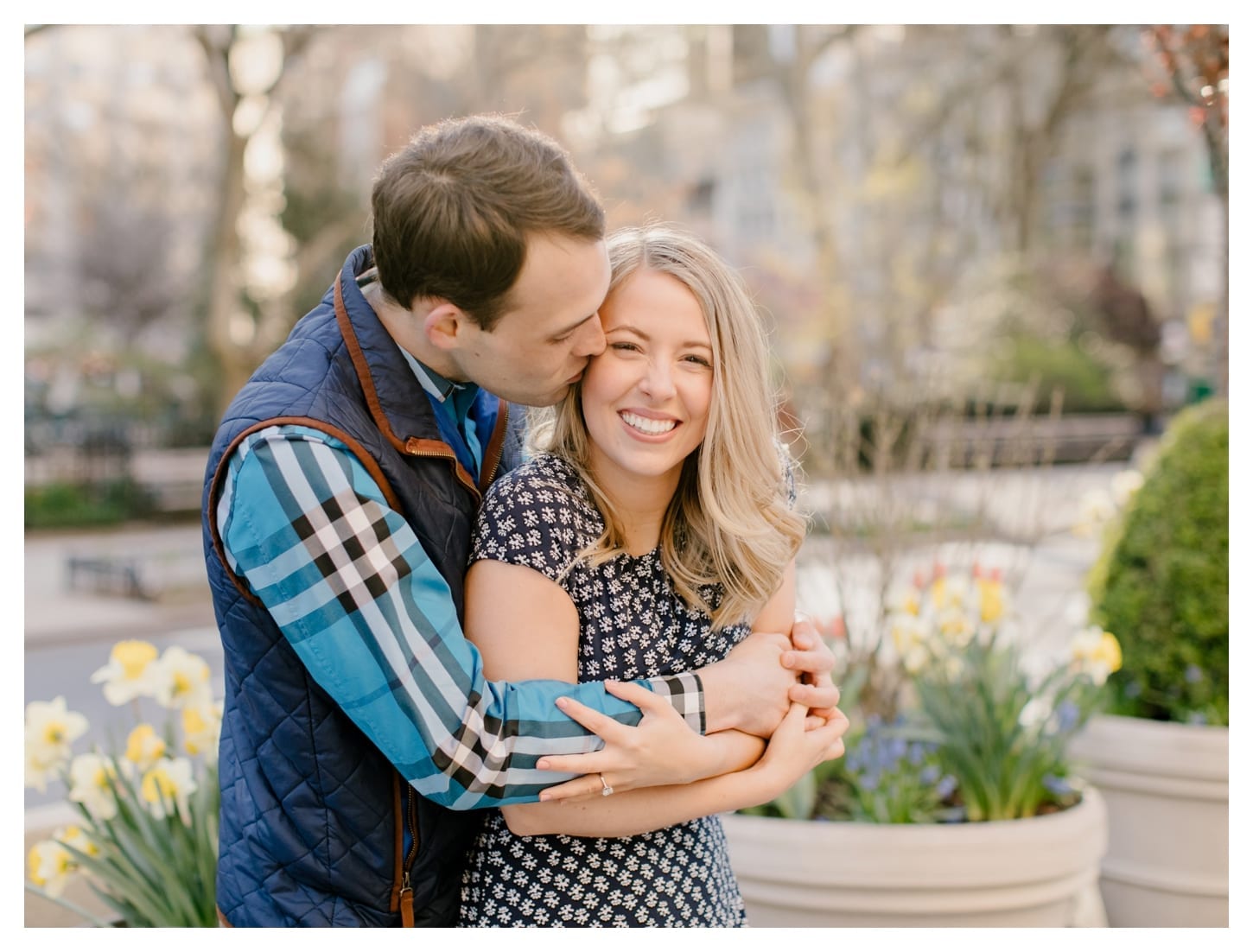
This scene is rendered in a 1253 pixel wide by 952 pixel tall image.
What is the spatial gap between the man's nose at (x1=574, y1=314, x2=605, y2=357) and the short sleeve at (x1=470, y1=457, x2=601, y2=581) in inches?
8.4

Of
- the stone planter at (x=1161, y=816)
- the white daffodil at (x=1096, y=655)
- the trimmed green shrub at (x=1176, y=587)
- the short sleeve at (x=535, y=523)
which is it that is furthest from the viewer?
the trimmed green shrub at (x=1176, y=587)

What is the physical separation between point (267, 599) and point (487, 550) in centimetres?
34

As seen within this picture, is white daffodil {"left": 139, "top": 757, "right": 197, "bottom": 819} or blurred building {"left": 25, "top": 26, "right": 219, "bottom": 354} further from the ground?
blurred building {"left": 25, "top": 26, "right": 219, "bottom": 354}

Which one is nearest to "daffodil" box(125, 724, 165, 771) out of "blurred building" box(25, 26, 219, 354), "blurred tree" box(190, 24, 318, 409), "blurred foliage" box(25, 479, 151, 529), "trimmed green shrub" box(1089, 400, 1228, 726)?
"trimmed green shrub" box(1089, 400, 1228, 726)

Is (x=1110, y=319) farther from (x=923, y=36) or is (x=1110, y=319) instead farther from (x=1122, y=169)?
(x=1122, y=169)

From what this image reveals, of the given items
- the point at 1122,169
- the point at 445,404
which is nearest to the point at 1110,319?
the point at 1122,169

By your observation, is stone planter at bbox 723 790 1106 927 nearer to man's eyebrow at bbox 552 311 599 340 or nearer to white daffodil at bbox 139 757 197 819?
white daffodil at bbox 139 757 197 819

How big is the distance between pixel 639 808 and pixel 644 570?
400 mm

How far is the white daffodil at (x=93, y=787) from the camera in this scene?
9.18 feet

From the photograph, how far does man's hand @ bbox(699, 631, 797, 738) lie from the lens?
1882 mm

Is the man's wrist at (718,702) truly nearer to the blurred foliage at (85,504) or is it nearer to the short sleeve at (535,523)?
the short sleeve at (535,523)

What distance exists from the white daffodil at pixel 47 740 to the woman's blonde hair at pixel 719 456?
1.74m

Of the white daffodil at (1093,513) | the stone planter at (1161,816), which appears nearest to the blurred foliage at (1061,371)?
the white daffodil at (1093,513)

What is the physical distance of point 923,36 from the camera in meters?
21.2
